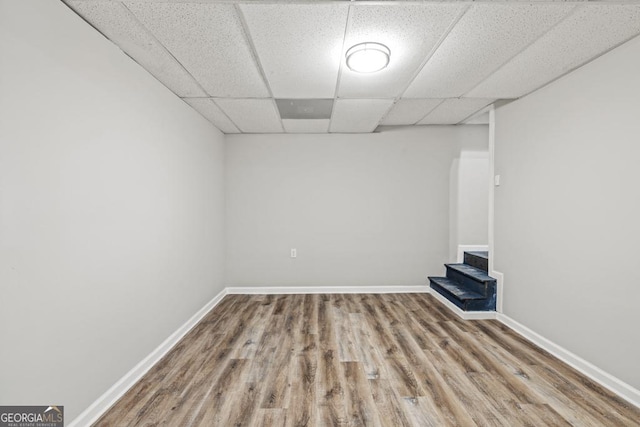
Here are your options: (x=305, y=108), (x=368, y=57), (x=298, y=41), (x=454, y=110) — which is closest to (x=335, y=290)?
(x=305, y=108)

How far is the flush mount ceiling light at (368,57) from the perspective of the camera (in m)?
1.76

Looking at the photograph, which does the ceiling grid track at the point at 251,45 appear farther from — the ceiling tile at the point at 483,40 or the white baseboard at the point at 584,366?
the white baseboard at the point at 584,366

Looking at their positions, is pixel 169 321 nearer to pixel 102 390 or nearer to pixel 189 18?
pixel 102 390

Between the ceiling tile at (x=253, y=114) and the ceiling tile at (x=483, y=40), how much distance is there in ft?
4.96

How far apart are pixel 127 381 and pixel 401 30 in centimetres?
290

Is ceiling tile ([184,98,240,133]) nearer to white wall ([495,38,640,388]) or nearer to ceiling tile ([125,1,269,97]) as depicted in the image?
ceiling tile ([125,1,269,97])

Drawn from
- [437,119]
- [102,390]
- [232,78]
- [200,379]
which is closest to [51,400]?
[102,390]

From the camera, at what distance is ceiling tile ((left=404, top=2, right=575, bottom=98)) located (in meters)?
1.46

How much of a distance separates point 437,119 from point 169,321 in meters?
3.76

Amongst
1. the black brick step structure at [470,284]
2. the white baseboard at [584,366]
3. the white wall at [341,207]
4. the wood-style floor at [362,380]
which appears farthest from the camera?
the white wall at [341,207]

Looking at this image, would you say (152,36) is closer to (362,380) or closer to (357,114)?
(357,114)

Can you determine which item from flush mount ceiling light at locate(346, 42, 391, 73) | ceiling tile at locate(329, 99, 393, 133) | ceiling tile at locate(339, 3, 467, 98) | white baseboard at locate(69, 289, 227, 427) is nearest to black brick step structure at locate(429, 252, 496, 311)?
ceiling tile at locate(329, 99, 393, 133)

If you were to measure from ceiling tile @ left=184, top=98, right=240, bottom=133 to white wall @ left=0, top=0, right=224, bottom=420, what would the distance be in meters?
0.33

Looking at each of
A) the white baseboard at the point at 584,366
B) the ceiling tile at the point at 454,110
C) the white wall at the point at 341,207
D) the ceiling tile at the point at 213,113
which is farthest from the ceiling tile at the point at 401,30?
the white baseboard at the point at 584,366
